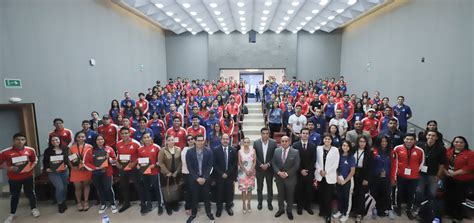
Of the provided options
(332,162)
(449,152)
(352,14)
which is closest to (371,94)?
(352,14)

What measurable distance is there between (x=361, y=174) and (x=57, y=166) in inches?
219

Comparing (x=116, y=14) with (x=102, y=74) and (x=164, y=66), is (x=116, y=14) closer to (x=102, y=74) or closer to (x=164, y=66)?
(x=102, y=74)

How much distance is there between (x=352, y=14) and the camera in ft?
38.1

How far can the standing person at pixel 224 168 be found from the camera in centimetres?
466

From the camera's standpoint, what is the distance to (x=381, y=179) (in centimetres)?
455

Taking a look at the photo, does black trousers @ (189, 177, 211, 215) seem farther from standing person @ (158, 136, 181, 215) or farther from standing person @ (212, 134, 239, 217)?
standing person @ (158, 136, 181, 215)

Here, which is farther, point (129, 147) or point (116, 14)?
point (116, 14)

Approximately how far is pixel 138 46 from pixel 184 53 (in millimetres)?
4595

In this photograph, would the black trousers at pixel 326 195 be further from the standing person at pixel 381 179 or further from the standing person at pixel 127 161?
the standing person at pixel 127 161

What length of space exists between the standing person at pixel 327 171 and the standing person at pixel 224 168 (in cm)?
149

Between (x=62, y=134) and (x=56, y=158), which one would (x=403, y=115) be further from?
(x=62, y=134)

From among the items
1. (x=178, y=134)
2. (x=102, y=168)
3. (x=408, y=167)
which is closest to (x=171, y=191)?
(x=178, y=134)

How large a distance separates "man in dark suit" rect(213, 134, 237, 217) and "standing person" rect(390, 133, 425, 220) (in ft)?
9.18

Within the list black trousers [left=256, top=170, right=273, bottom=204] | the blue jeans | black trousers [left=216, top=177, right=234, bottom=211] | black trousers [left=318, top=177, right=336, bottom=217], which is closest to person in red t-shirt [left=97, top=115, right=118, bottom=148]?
the blue jeans
